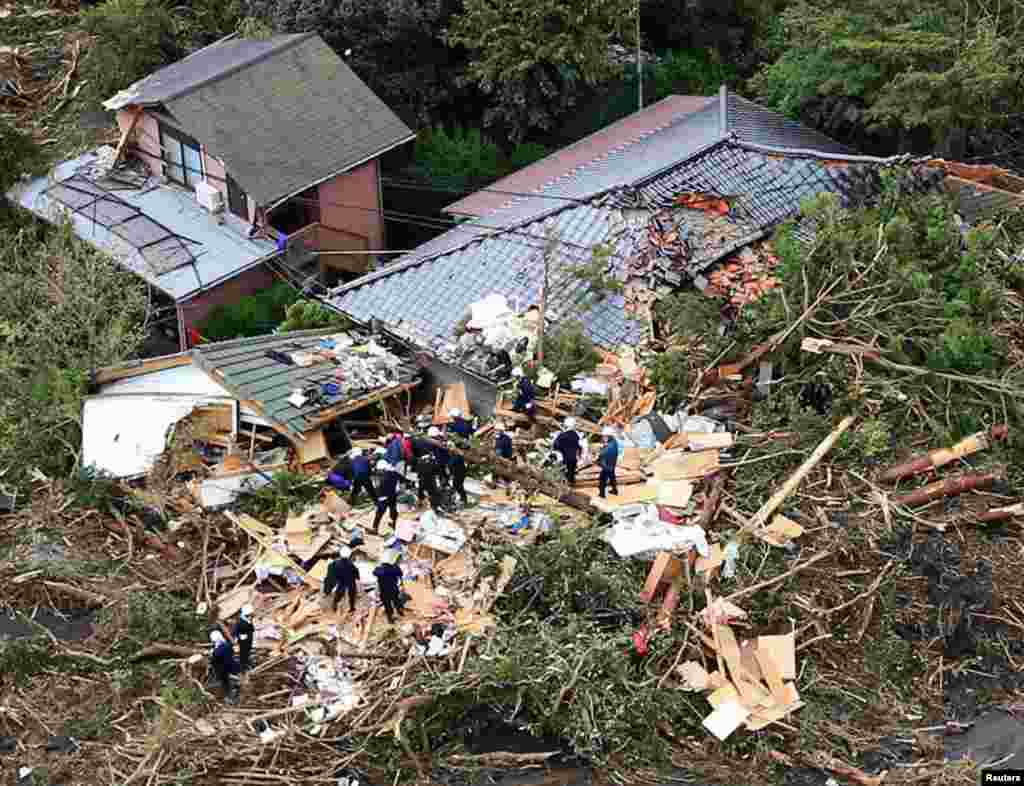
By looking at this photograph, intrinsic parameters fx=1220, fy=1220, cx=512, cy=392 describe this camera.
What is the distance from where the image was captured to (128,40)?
25.3 metres

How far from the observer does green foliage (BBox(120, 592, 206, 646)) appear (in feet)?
43.5

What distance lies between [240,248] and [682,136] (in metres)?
7.76

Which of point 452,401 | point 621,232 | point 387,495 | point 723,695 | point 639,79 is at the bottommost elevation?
point 723,695

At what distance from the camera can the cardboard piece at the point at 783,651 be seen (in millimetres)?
12461

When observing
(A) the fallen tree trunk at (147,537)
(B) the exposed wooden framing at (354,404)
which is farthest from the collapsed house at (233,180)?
(A) the fallen tree trunk at (147,537)

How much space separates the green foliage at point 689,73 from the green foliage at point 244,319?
1036 cm

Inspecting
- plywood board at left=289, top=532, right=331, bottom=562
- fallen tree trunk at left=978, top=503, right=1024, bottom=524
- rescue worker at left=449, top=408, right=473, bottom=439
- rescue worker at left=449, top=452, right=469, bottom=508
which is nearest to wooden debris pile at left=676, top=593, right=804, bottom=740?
fallen tree trunk at left=978, top=503, right=1024, bottom=524

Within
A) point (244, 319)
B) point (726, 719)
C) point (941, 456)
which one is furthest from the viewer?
point (244, 319)

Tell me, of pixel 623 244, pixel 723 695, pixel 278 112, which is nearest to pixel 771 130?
pixel 623 244

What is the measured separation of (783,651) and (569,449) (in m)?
3.44

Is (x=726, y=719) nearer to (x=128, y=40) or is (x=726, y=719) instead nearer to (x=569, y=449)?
(x=569, y=449)

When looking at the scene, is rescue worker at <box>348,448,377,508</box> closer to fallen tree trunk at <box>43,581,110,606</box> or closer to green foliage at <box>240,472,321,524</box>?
green foliage at <box>240,472,321,524</box>

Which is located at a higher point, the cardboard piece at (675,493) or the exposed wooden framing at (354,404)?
the exposed wooden framing at (354,404)

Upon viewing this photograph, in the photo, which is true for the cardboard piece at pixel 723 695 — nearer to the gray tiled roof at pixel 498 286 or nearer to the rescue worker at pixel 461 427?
the rescue worker at pixel 461 427
